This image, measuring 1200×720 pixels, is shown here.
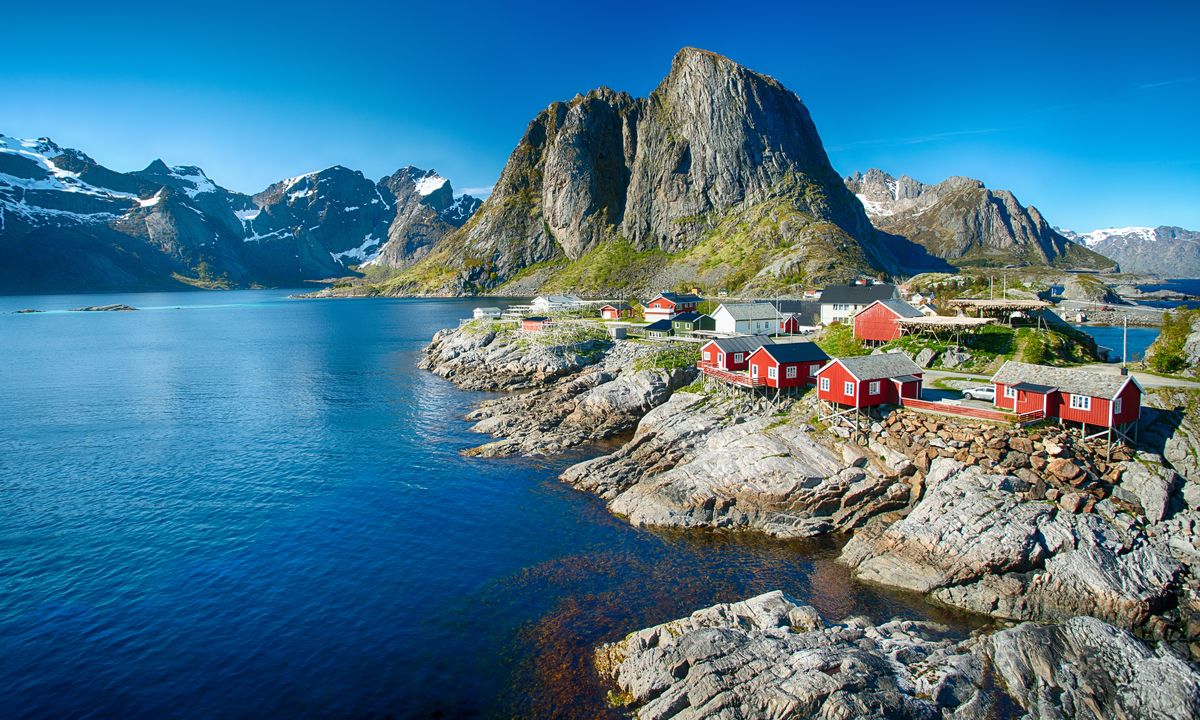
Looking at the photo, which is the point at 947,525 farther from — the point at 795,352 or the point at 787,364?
the point at 795,352

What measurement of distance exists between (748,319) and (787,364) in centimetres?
3278

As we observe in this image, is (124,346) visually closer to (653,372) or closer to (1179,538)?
(653,372)

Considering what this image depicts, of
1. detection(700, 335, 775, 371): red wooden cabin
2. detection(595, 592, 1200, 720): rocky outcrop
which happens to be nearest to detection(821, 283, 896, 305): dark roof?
detection(700, 335, 775, 371): red wooden cabin

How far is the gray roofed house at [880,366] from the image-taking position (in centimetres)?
4303

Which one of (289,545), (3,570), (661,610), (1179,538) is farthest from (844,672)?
(3,570)

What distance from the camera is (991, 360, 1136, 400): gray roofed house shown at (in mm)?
36250

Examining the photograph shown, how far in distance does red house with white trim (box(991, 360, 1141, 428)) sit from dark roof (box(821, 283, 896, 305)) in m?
40.5

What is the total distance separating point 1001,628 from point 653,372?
133 ft

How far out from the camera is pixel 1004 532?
3098cm

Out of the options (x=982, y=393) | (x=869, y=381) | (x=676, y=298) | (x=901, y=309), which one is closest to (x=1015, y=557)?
(x=869, y=381)

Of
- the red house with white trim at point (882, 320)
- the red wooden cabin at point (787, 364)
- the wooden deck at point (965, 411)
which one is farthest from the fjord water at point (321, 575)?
the red house with white trim at point (882, 320)

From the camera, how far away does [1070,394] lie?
37.3 meters

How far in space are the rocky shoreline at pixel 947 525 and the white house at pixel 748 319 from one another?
29.1 metres

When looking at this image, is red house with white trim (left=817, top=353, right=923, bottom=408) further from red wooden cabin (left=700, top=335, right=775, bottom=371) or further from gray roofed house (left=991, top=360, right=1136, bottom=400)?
red wooden cabin (left=700, top=335, right=775, bottom=371)
